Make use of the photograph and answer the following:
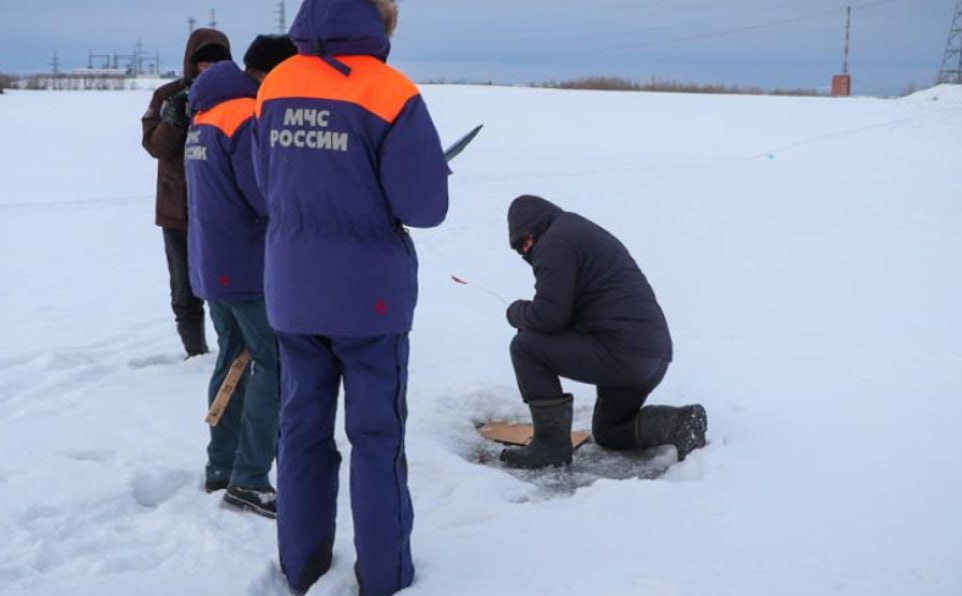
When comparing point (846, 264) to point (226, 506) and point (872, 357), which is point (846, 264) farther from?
point (226, 506)

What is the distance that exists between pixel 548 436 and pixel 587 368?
33 centimetres

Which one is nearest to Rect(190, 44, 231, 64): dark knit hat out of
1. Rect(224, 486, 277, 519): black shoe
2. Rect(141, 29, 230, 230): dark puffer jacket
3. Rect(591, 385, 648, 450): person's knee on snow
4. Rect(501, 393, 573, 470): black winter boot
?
Rect(141, 29, 230, 230): dark puffer jacket

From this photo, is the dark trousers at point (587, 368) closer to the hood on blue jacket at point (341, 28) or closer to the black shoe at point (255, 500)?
the black shoe at point (255, 500)

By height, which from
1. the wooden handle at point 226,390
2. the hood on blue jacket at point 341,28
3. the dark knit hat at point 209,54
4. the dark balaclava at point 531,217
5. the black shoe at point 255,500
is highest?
the dark knit hat at point 209,54

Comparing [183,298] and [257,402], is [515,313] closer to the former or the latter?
[257,402]

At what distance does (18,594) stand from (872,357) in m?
4.69

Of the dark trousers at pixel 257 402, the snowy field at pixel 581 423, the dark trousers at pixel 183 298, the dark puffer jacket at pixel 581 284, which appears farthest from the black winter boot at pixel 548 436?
the dark trousers at pixel 183 298

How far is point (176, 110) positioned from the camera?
4.86 meters

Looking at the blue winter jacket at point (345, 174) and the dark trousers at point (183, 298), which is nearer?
the blue winter jacket at point (345, 174)

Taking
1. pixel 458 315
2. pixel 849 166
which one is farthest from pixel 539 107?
pixel 458 315

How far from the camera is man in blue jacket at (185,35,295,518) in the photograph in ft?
11.4

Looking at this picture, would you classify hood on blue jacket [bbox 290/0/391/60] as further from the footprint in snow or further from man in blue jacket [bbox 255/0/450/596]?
the footprint in snow

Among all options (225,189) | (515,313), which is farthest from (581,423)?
(225,189)

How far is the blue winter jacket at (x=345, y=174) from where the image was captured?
2.69 meters
